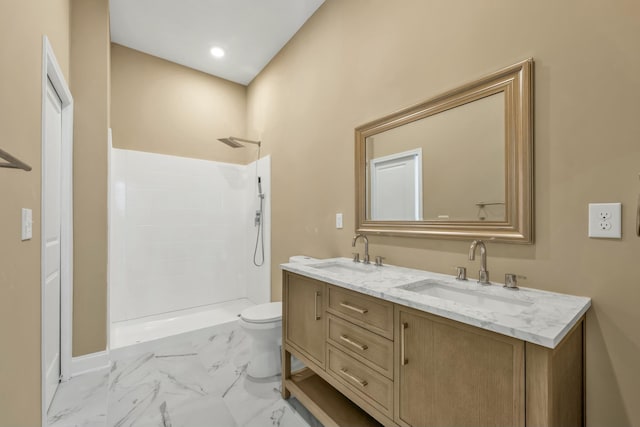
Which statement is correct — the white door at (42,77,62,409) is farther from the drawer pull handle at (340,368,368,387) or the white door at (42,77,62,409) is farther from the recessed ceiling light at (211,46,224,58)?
the drawer pull handle at (340,368,368,387)

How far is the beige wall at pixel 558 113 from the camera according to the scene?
0.99 meters

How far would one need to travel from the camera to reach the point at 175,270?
3.20m

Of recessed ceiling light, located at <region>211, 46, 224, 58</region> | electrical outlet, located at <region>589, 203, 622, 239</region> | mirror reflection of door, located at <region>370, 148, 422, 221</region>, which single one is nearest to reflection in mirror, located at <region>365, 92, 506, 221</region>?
mirror reflection of door, located at <region>370, 148, 422, 221</region>

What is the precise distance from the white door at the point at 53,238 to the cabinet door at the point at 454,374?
2047mm

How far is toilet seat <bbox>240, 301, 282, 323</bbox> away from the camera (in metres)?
1.99

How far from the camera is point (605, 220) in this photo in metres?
1.02

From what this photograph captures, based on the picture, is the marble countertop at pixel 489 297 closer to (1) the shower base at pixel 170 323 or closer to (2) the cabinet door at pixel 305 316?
(2) the cabinet door at pixel 305 316

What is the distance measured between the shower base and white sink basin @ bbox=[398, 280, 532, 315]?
7.63 feet

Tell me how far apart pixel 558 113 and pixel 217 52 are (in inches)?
123

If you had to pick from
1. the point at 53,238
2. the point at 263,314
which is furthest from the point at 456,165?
the point at 53,238

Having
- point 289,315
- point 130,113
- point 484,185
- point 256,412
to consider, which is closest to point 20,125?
point 289,315

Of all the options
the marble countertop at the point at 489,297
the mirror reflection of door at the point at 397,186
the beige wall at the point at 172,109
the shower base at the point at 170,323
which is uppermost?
the beige wall at the point at 172,109

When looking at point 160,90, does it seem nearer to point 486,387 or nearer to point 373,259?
point 373,259

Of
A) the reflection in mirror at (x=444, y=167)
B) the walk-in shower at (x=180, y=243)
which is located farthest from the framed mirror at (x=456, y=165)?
the walk-in shower at (x=180, y=243)
